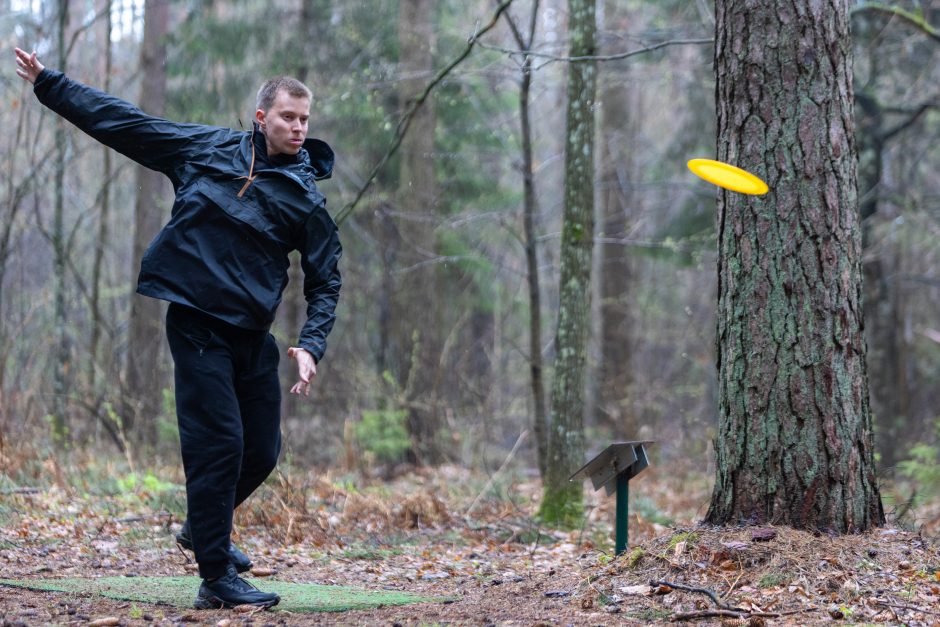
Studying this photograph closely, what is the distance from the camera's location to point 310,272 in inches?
166

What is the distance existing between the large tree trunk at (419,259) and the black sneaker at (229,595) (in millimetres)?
7060

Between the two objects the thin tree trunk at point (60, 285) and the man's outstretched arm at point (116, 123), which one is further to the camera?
the thin tree trunk at point (60, 285)

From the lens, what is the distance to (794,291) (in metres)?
4.28

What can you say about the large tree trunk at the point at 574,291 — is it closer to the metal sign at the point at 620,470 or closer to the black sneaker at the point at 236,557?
the metal sign at the point at 620,470

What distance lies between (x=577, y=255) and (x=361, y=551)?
282 cm

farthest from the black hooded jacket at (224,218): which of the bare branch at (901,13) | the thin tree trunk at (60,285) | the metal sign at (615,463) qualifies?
the thin tree trunk at (60,285)

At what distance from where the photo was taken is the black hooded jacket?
12.7ft

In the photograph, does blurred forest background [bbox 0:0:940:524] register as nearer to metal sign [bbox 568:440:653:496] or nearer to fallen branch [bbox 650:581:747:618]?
metal sign [bbox 568:440:653:496]

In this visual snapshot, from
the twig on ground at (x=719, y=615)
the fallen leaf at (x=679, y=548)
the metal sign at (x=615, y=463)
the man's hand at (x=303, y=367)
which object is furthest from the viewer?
the metal sign at (x=615, y=463)

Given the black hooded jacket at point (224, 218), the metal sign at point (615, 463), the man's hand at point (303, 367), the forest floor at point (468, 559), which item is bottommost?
the forest floor at point (468, 559)

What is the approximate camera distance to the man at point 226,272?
3877 mm

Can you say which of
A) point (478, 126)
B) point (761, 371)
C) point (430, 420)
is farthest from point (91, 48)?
point (761, 371)

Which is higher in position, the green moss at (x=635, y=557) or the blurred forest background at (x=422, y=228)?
the blurred forest background at (x=422, y=228)

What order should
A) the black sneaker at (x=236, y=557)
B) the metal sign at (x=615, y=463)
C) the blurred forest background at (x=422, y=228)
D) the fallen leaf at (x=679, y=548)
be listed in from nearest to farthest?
the black sneaker at (x=236, y=557) → the fallen leaf at (x=679, y=548) → the metal sign at (x=615, y=463) → the blurred forest background at (x=422, y=228)
